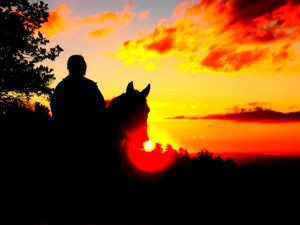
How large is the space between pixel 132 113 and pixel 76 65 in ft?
4.23

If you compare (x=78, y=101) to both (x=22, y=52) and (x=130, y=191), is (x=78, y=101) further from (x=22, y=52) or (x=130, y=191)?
(x=22, y=52)

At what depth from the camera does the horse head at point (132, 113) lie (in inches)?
259

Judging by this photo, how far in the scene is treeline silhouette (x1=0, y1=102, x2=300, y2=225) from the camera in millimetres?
6504

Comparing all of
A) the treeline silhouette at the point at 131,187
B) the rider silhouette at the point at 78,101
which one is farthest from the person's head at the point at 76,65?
the treeline silhouette at the point at 131,187

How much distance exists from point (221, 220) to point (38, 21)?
1781 cm

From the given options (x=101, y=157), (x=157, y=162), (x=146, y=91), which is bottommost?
(x=101, y=157)

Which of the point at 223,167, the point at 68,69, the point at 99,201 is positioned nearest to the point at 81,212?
the point at 99,201

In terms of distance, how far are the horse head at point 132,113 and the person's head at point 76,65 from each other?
833 mm

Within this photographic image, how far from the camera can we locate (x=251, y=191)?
11820 millimetres

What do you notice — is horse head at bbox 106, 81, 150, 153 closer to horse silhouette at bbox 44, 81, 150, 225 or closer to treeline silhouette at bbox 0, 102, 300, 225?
horse silhouette at bbox 44, 81, 150, 225

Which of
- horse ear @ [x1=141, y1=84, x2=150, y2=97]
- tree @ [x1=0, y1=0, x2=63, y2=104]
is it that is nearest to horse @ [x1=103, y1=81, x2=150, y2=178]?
horse ear @ [x1=141, y1=84, x2=150, y2=97]

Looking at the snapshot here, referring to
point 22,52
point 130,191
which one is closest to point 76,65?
point 130,191

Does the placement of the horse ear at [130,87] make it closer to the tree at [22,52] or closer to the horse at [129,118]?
the horse at [129,118]

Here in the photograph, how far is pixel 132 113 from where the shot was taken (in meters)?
6.63
